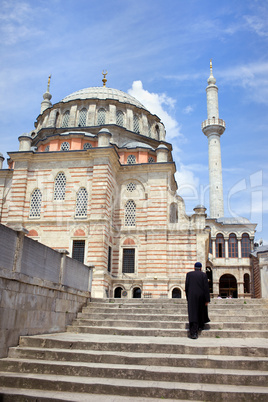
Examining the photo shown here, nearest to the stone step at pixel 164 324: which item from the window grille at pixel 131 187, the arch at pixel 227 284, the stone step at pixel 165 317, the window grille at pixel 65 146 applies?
the stone step at pixel 165 317

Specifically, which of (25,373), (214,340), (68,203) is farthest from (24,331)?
(68,203)

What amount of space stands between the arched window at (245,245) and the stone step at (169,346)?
101 feet

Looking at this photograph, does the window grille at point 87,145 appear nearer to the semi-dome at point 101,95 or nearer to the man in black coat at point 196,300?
the semi-dome at point 101,95

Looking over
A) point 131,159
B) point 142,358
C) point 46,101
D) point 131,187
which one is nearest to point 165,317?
point 142,358

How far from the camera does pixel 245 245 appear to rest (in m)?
37.7

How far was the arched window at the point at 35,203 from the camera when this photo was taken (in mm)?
22641

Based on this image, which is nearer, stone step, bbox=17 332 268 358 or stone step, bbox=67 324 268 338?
stone step, bbox=17 332 268 358

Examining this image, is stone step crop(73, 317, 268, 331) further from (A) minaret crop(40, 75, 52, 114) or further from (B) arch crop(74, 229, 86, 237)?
(A) minaret crop(40, 75, 52, 114)

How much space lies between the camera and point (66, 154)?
2300 cm

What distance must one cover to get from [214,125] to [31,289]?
36.3 metres

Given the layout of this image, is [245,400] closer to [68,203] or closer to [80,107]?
[68,203]

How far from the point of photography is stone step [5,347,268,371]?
607 cm

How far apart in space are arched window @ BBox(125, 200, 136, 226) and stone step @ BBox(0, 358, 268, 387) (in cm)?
1671

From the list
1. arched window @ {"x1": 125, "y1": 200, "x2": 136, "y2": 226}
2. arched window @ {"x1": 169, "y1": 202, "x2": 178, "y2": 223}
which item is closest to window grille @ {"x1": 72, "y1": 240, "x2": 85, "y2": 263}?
arched window @ {"x1": 125, "y1": 200, "x2": 136, "y2": 226}
